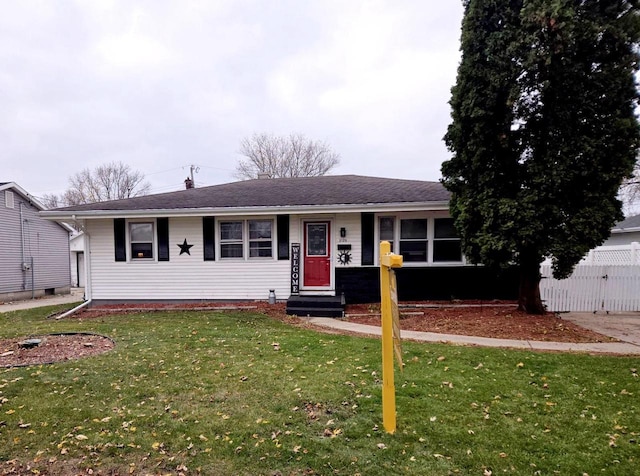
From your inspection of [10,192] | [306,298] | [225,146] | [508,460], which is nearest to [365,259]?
[306,298]

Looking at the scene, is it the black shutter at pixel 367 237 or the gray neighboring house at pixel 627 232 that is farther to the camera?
the gray neighboring house at pixel 627 232

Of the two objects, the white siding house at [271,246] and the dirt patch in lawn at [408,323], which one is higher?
the white siding house at [271,246]

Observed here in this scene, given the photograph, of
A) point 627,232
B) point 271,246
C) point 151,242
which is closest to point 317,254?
point 271,246

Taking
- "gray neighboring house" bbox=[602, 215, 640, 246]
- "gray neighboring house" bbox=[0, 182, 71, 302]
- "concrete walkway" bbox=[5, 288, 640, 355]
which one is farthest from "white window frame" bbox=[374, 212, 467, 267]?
"gray neighboring house" bbox=[0, 182, 71, 302]

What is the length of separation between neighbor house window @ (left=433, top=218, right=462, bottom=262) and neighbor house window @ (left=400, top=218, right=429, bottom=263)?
0.93 feet

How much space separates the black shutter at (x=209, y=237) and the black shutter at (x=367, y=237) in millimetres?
4440

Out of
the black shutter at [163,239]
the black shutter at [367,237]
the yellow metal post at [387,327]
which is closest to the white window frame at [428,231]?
the black shutter at [367,237]

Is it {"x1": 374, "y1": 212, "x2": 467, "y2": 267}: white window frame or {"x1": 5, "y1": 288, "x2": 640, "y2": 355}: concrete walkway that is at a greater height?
{"x1": 374, "y1": 212, "x2": 467, "y2": 267}: white window frame

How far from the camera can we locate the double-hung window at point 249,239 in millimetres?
10398

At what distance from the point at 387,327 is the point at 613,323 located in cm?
746

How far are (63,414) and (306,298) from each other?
20.8 ft

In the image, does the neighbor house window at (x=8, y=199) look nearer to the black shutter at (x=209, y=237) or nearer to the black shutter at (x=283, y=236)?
the black shutter at (x=209, y=237)

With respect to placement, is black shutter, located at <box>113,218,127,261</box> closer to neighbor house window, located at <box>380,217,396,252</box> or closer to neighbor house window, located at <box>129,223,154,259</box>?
neighbor house window, located at <box>129,223,154,259</box>

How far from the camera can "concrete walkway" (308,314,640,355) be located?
218 inches
